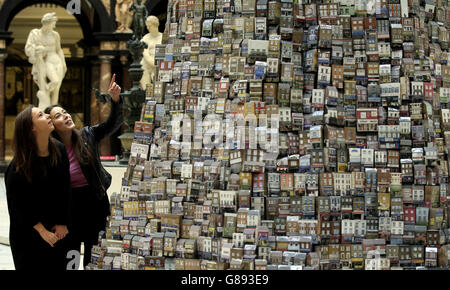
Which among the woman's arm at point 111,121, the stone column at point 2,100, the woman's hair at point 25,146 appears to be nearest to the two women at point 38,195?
the woman's hair at point 25,146

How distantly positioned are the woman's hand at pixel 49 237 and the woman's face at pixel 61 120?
2.51 ft

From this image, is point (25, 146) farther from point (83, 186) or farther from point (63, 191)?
point (83, 186)

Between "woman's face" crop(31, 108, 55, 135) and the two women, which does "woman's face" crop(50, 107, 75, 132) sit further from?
"woman's face" crop(31, 108, 55, 135)

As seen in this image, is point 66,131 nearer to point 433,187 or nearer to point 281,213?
point 281,213

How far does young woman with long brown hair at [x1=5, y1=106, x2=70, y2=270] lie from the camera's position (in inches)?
179

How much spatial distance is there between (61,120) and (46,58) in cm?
1425

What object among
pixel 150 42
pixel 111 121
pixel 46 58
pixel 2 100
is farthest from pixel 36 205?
pixel 2 100

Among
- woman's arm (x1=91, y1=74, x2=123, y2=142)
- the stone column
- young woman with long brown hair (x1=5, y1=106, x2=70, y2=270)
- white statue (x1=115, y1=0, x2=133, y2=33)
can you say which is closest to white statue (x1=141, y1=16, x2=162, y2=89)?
white statue (x1=115, y1=0, x2=133, y2=33)

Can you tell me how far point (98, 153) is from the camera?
537cm

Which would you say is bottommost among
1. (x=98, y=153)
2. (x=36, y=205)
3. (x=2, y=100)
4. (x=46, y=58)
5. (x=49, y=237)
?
(x=49, y=237)

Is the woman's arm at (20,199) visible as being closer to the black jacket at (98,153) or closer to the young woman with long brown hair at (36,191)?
the young woman with long brown hair at (36,191)

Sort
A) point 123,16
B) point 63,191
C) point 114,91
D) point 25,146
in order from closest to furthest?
point 25,146 < point 63,191 < point 114,91 < point 123,16

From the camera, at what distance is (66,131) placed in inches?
203
